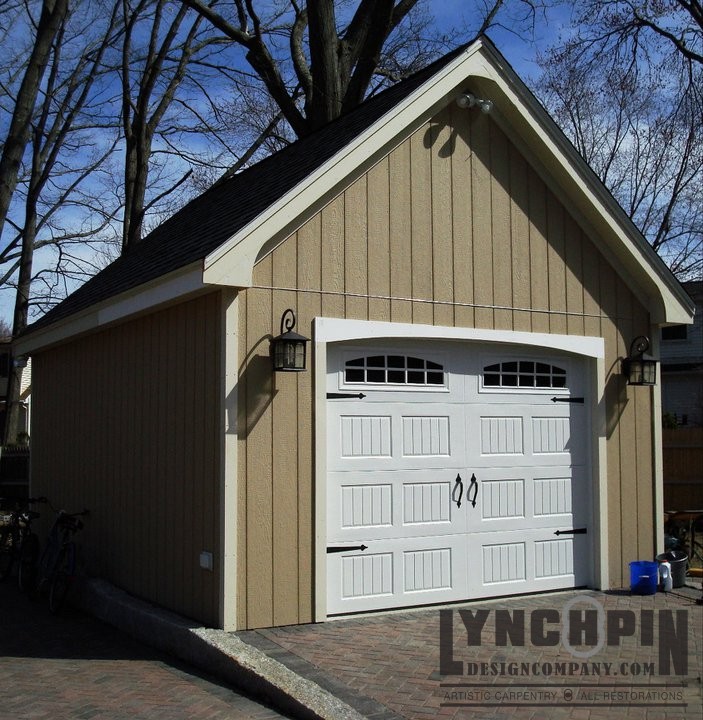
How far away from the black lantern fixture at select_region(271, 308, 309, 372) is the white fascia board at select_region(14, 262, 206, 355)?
0.77m

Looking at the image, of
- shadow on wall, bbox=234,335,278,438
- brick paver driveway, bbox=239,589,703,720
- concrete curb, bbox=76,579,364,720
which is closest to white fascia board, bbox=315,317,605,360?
shadow on wall, bbox=234,335,278,438

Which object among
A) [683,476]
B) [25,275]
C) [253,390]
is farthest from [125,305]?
[25,275]

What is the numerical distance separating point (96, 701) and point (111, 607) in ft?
8.61

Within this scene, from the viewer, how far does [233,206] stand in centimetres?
915

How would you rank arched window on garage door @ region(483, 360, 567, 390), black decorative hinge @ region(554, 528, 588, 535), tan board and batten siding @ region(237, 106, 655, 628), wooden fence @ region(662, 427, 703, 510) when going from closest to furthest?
tan board and batten siding @ region(237, 106, 655, 628), arched window on garage door @ region(483, 360, 567, 390), black decorative hinge @ region(554, 528, 588, 535), wooden fence @ region(662, 427, 703, 510)

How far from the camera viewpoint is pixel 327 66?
1600 centimetres

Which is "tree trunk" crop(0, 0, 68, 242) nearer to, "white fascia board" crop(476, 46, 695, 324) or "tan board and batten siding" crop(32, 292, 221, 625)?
"tan board and batten siding" crop(32, 292, 221, 625)

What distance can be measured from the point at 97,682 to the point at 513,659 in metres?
3.06

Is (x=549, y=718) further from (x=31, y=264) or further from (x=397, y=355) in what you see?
(x=31, y=264)

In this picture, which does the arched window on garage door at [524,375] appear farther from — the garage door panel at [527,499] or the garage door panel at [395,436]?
the garage door panel at [527,499]

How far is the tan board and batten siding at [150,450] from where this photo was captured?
7.62 meters

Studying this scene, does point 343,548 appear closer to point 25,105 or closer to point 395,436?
point 395,436

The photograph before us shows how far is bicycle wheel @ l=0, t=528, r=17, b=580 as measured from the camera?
11.6m

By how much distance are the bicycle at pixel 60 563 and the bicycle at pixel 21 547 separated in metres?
0.85
